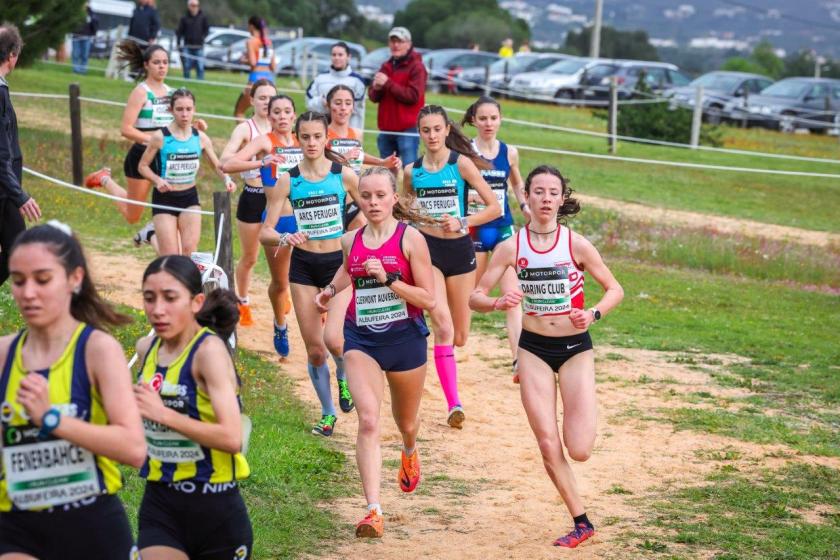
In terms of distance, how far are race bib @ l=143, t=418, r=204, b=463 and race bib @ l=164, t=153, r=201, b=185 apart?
687cm

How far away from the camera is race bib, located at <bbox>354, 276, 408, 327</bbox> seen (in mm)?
7072

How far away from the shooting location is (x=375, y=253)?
705cm

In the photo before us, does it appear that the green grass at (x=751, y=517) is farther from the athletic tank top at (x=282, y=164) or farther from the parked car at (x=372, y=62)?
the parked car at (x=372, y=62)

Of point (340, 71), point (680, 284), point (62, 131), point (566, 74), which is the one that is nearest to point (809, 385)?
point (680, 284)

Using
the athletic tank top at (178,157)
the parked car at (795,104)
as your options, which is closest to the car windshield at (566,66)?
the parked car at (795,104)

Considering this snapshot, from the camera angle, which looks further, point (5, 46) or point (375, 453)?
point (5, 46)

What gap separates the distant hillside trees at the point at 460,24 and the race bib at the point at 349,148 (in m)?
62.5

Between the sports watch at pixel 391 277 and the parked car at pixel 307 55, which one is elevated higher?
the parked car at pixel 307 55

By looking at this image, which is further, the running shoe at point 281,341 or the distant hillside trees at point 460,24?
the distant hillside trees at point 460,24

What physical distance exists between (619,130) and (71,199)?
49.6ft

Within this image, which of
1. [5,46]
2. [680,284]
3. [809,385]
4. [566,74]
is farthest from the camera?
[566,74]

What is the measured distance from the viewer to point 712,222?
21.3 meters

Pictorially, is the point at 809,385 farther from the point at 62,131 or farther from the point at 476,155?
the point at 62,131

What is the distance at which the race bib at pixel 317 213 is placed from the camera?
29.7 ft
